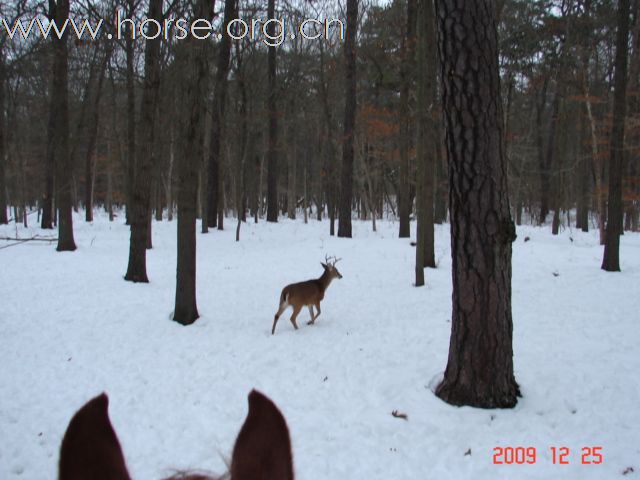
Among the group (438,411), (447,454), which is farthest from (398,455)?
(438,411)

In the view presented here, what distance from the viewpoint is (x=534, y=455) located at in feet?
13.9

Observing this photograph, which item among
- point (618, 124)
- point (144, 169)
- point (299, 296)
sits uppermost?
point (618, 124)

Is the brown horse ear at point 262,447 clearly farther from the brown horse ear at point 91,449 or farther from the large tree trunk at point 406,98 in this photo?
the large tree trunk at point 406,98

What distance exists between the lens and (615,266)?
484 inches

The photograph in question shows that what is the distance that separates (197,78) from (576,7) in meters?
22.3

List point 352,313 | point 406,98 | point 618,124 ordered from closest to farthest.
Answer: point 352,313 → point 618,124 → point 406,98

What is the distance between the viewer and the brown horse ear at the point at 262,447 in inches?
36.2

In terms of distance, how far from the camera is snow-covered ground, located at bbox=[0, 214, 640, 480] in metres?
4.32

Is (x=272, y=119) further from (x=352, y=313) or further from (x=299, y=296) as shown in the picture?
(x=299, y=296)

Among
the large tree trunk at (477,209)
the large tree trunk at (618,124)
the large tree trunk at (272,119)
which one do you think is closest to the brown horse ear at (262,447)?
the large tree trunk at (477,209)

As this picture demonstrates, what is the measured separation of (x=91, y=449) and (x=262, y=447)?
13.6 inches

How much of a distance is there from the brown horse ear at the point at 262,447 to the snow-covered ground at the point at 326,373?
56mm

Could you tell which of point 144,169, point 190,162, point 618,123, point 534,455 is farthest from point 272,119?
point 534,455

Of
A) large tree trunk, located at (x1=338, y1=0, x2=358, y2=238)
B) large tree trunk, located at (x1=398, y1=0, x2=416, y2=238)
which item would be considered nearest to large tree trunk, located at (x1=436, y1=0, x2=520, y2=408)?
large tree trunk, located at (x1=398, y1=0, x2=416, y2=238)
